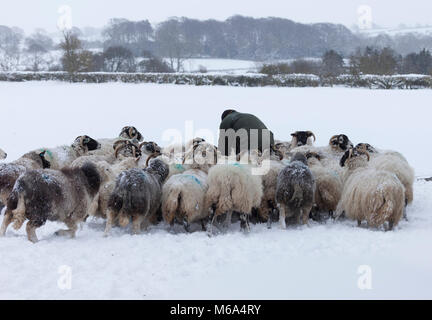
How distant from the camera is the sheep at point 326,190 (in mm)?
7234

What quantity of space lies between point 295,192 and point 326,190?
2.97 feet

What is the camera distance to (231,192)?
6520mm

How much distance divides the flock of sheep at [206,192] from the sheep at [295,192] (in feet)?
0.05

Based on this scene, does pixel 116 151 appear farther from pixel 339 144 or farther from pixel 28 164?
pixel 339 144

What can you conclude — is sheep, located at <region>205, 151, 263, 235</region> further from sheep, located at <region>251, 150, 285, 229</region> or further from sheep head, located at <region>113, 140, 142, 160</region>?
sheep head, located at <region>113, 140, 142, 160</region>

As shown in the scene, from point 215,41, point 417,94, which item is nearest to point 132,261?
point 417,94

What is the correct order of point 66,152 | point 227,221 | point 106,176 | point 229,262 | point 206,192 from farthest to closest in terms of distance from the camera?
point 66,152 < point 106,176 < point 227,221 < point 206,192 < point 229,262

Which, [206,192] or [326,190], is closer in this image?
[206,192]

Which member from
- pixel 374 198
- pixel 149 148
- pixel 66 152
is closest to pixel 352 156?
pixel 374 198

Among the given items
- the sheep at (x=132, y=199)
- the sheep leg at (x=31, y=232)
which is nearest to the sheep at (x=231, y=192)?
the sheep at (x=132, y=199)

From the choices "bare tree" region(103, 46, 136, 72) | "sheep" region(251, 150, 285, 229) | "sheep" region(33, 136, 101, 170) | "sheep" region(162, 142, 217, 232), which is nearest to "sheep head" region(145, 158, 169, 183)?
"sheep" region(162, 142, 217, 232)
